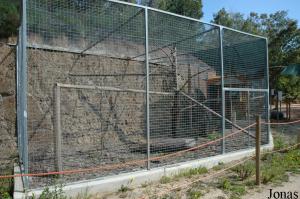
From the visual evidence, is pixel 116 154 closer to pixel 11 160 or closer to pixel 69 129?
pixel 69 129

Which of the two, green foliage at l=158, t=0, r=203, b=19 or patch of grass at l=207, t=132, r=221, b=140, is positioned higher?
green foliage at l=158, t=0, r=203, b=19

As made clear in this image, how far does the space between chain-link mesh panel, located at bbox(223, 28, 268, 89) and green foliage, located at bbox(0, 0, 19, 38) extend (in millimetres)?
4737

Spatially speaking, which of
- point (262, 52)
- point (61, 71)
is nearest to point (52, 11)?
point (61, 71)

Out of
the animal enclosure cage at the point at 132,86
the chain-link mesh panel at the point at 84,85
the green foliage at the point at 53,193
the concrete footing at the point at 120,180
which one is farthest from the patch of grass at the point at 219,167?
the green foliage at the point at 53,193

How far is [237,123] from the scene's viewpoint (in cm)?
995

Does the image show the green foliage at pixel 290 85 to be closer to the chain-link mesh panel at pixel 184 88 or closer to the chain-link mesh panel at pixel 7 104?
the chain-link mesh panel at pixel 184 88

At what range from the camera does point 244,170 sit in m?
7.39

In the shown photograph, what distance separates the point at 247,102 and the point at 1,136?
6002 mm

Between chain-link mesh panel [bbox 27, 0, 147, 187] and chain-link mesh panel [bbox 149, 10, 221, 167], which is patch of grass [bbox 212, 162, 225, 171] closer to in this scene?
chain-link mesh panel [bbox 149, 10, 221, 167]

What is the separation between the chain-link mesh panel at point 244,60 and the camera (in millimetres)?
9453

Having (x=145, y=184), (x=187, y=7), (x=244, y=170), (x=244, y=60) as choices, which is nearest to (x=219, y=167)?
(x=244, y=170)

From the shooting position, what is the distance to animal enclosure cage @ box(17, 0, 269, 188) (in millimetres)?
7219

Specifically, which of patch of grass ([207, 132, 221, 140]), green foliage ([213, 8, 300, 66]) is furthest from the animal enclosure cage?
green foliage ([213, 8, 300, 66])

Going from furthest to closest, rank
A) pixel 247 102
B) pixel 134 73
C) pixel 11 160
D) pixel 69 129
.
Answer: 1. pixel 134 73
2. pixel 247 102
3. pixel 69 129
4. pixel 11 160
